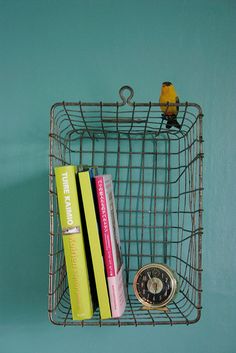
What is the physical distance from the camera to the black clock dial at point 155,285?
941 millimetres

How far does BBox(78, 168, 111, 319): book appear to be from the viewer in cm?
87

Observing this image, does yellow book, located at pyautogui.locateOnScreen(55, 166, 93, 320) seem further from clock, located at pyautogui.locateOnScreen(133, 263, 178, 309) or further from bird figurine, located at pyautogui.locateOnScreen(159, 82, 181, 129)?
bird figurine, located at pyautogui.locateOnScreen(159, 82, 181, 129)

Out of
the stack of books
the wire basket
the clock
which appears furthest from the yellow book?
the wire basket

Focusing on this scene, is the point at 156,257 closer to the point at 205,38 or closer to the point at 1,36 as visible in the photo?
the point at 205,38

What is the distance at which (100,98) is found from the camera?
3.83 feet

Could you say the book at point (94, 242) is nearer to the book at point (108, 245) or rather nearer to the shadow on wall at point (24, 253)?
the book at point (108, 245)

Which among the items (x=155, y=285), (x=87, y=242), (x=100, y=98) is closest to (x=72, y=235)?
(x=87, y=242)

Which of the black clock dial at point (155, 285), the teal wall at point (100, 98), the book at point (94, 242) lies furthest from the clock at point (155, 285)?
the teal wall at point (100, 98)

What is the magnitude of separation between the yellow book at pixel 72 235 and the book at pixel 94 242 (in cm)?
2

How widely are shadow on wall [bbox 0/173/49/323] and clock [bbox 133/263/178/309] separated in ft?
1.02

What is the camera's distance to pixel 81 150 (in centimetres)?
114

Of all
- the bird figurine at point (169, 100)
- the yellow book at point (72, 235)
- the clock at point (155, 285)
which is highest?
the bird figurine at point (169, 100)

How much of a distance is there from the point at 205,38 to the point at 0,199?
732 millimetres

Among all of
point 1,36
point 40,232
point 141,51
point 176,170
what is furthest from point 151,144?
point 1,36
